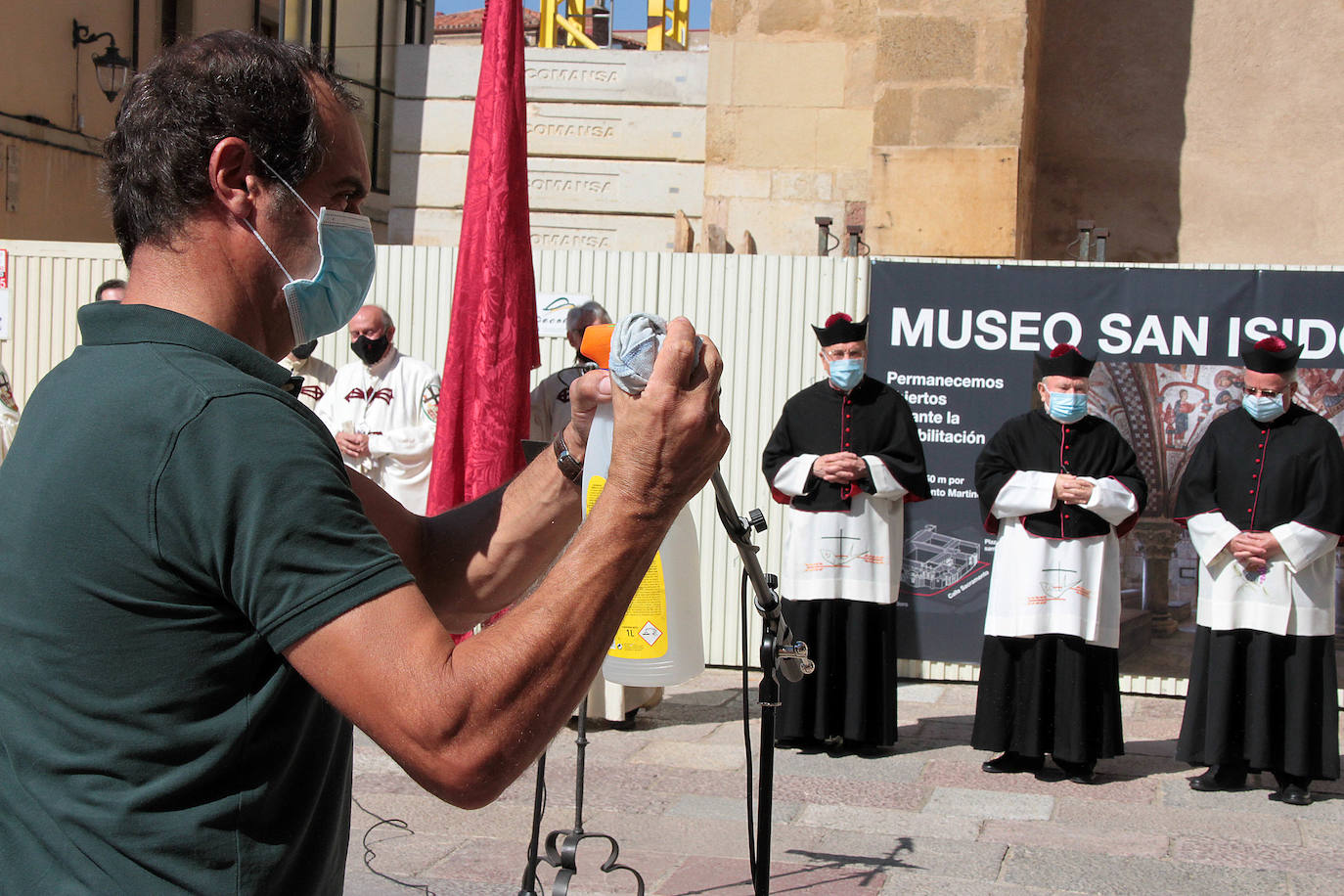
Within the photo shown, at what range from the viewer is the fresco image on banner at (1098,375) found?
807cm

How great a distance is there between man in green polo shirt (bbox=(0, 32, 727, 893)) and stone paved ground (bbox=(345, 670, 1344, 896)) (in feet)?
11.3

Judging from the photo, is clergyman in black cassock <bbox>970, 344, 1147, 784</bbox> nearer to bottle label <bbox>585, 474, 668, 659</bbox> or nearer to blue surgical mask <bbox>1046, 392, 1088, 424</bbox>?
blue surgical mask <bbox>1046, 392, 1088, 424</bbox>

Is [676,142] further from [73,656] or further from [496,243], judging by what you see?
[73,656]

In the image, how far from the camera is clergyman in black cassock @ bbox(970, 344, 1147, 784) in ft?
22.3

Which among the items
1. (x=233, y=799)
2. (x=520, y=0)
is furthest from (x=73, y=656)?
(x=520, y=0)

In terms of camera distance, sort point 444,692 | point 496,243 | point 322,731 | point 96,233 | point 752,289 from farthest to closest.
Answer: point 96,233 < point 752,289 < point 496,243 < point 322,731 < point 444,692

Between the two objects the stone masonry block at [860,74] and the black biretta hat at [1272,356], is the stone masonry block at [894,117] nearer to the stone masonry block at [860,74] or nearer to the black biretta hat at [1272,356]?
the stone masonry block at [860,74]

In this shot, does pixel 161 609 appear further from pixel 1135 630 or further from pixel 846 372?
pixel 1135 630

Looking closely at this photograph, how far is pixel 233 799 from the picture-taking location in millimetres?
1435

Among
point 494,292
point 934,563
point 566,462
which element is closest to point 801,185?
point 934,563

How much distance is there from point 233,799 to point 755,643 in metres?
7.64

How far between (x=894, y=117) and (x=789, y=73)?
161 centimetres

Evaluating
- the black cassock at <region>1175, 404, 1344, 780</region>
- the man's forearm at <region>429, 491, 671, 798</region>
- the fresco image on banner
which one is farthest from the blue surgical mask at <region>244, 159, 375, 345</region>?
the fresco image on banner

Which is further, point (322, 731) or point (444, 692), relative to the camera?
point (322, 731)
